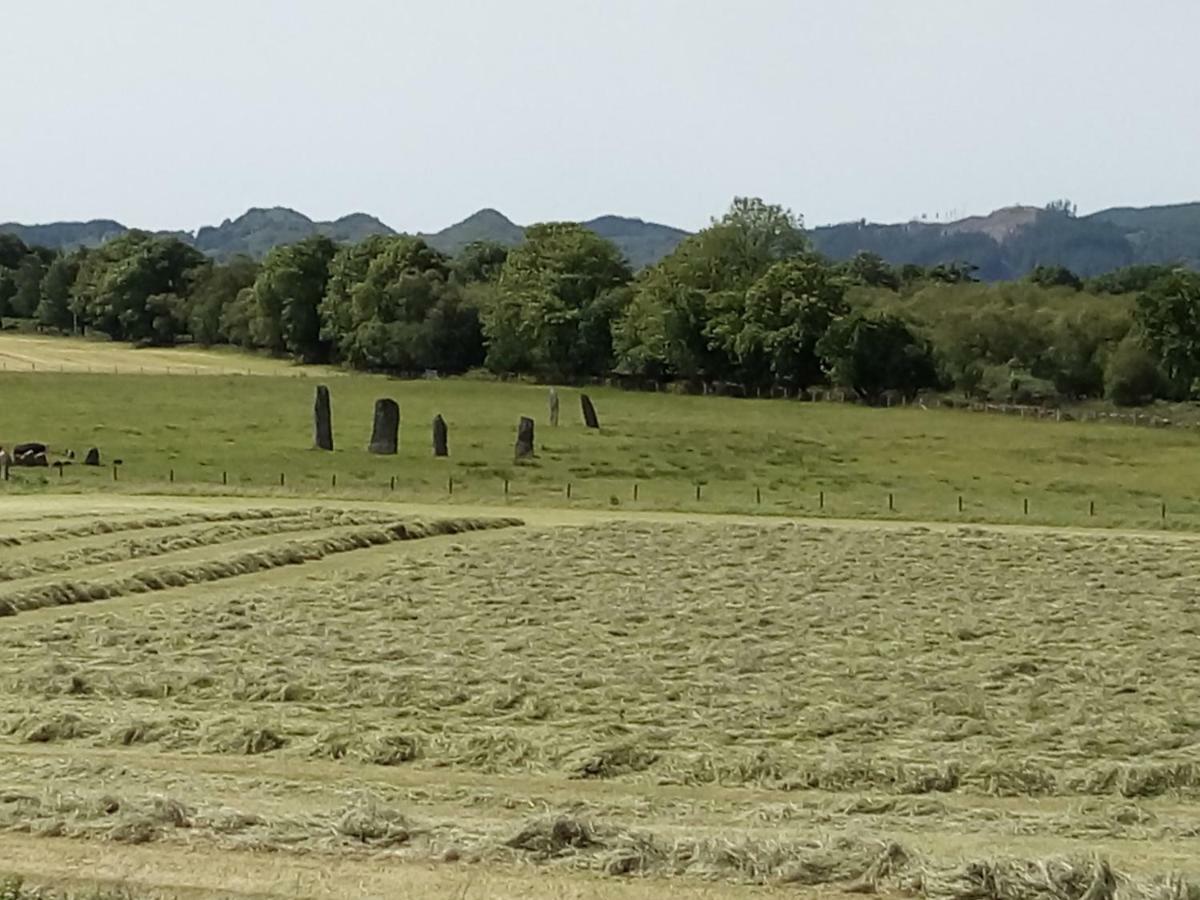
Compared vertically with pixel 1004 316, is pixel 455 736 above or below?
below

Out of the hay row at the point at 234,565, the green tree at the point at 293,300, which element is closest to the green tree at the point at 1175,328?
the green tree at the point at 293,300

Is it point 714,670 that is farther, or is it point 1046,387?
point 1046,387

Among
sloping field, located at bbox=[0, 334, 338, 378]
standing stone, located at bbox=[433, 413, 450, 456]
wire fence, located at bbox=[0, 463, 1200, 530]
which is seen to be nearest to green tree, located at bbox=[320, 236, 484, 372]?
sloping field, located at bbox=[0, 334, 338, 378]

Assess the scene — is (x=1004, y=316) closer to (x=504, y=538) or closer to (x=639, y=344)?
(x=639, y=344)

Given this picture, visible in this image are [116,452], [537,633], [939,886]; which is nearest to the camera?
[939,886]

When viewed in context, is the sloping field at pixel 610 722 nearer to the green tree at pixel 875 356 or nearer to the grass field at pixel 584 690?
the grass field at pixel 584 690

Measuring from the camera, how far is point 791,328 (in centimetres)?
7644

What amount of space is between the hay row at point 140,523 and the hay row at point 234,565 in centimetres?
265

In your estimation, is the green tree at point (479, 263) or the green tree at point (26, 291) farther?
the green tree at point (26, 291)

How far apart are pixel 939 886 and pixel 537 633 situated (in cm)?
1054

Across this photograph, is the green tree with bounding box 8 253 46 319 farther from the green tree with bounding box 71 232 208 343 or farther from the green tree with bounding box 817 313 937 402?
the green tree with bounding box 817 313 937 402

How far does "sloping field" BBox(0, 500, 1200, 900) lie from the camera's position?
356 inches

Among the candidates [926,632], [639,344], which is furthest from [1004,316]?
[926,632]

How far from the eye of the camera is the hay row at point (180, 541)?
2286cm
